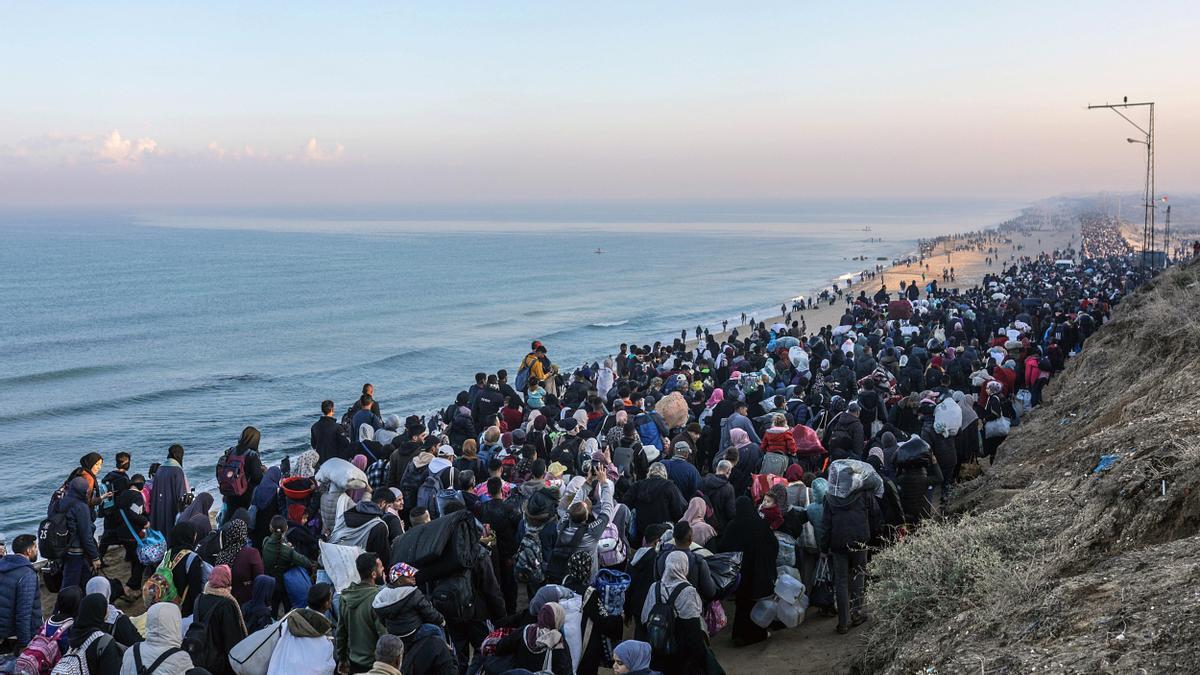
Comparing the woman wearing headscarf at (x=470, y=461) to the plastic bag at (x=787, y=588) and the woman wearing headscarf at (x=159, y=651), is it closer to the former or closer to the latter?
the plastic bag at (x=787, y=588)

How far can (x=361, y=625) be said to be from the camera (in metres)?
5.69

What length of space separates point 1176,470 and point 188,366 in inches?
1753

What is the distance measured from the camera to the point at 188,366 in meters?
43.6

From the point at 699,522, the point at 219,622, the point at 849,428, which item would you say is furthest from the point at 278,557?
the point at 849,428

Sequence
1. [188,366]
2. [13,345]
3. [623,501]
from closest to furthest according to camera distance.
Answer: [623,501] → [188,366] → [13,345]

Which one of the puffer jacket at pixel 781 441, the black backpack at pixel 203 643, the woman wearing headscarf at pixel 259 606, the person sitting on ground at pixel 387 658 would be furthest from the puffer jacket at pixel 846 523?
the black backpack at pixel 203 643

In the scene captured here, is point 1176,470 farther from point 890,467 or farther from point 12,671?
point 12,671

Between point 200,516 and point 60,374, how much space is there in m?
39.6

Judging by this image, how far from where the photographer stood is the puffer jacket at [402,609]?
5.50 meters

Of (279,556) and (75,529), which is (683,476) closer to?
(279,556)

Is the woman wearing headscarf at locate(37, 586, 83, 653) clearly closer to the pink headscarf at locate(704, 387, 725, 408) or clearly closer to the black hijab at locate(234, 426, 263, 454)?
the black hijab at locate(234, 426, 263, 454)

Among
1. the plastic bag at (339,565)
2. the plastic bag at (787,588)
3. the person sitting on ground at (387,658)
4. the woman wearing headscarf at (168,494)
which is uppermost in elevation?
the person sitting on ground at (387,658)

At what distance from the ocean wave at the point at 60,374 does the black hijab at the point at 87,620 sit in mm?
40069

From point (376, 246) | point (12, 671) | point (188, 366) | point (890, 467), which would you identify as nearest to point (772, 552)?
point (890, 467)
